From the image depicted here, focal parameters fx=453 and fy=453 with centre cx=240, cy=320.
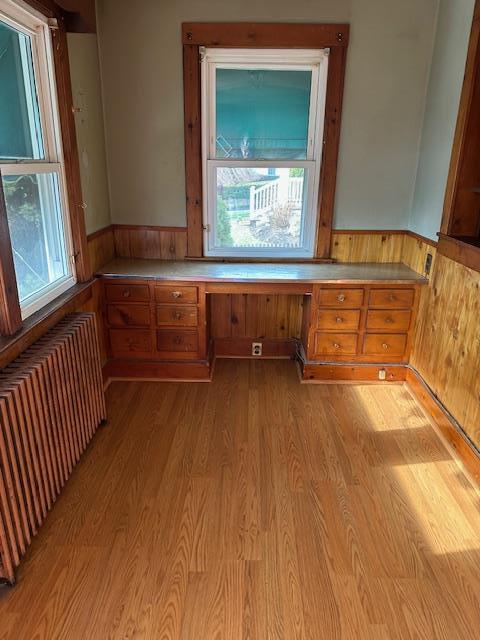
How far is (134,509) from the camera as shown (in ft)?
6.67

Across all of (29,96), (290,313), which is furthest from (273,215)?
(29,96)

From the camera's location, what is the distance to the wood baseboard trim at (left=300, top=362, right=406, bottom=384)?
3.20 m

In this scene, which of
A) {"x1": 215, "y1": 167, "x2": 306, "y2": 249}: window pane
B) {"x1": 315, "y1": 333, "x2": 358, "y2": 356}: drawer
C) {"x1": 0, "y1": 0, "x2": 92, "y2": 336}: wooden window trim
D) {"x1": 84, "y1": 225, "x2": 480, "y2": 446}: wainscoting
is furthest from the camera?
{"x1": 215, "y1": 167, "x2": 306, "y2": 249}: window pane

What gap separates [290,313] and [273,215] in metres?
0.75

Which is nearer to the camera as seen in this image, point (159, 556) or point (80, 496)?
point (159, 556)

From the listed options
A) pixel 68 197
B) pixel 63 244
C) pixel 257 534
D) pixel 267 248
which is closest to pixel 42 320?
pixel 63 244

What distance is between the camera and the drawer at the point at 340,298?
303 cm

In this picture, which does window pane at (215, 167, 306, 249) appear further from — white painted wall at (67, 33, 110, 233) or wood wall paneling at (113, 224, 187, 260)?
white painted wall at (67, 33, 110, 233)

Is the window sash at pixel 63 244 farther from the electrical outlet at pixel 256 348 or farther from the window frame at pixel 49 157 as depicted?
the electrical outlet at pixel 256 348

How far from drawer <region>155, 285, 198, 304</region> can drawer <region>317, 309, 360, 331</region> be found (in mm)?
862

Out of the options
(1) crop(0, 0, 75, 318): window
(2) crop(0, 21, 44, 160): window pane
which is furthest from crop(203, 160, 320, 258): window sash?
(2) crop(0, 21, 44, 160): window pane

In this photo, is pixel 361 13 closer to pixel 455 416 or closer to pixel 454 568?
pixel 455 416

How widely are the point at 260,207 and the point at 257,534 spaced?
224 centimetres

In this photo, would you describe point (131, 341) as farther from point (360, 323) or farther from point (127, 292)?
point (360, 323)
